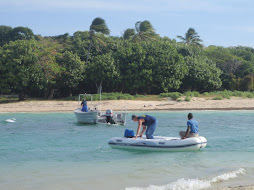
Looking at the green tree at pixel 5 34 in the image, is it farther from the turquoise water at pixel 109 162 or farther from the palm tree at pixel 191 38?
the turquoise water at pixel 109 162

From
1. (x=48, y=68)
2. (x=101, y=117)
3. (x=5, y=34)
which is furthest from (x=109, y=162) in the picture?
(x=5, y=34)

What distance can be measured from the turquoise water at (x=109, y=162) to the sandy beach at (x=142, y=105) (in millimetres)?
12308

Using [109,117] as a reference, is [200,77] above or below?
above

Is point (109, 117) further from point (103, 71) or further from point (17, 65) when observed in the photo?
point (17, 65)

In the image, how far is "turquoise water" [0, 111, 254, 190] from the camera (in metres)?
10.4

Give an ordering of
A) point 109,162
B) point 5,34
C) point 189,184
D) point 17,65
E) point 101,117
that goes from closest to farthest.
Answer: point 189,184 < point 109,162 < point 101,117 < point 17,65 < point 5,34

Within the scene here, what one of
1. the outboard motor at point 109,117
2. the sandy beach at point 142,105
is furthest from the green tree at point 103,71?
the outboard motor at point 109,117

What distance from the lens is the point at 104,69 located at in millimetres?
41906

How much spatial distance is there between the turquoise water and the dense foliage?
16954 mm

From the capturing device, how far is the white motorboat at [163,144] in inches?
587

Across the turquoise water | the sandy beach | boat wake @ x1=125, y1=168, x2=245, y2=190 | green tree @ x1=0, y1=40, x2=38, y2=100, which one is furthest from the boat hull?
boat wake @ x1=125, y1=168, x2=245, y2=190

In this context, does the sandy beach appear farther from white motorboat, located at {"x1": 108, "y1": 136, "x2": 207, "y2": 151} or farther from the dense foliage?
white motorboat, located at {"x1": 108, "y1": 136, "x2": 207, "y2": 151}

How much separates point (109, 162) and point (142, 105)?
2386cm

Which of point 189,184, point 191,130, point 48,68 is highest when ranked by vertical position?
point 48,68
